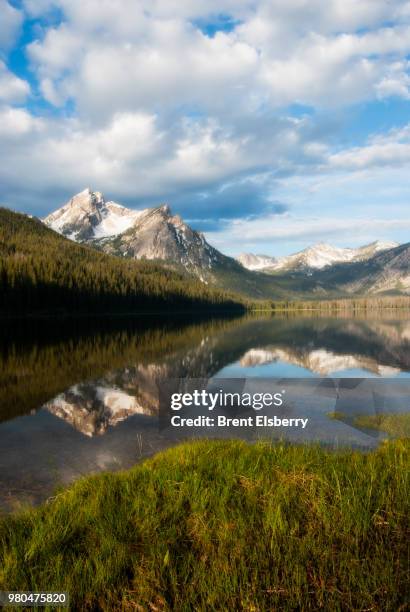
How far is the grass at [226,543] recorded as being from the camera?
490cm

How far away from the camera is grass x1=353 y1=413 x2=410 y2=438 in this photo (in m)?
17.8

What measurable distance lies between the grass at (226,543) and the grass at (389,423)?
31.7 feet

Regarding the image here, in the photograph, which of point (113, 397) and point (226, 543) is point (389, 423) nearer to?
point (226, 543)

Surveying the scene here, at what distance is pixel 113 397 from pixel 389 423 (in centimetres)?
1715

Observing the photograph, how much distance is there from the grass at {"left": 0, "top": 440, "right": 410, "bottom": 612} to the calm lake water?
18.5ft

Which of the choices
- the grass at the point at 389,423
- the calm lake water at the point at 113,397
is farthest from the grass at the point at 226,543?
the grass at the point at 389,423

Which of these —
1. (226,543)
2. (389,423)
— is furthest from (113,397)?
(226,543)

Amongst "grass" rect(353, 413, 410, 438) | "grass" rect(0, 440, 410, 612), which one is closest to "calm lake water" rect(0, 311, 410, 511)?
"grass" rect(353, 413, 410, 438)

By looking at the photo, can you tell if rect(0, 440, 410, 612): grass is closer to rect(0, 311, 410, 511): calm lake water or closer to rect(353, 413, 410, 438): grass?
rect(0, 311, 410, 511): calm lake water

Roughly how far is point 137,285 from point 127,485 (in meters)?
183

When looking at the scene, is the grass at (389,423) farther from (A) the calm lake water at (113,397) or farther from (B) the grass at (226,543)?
(B) the grass at (226,543)

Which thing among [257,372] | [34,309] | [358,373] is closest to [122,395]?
[257,372]

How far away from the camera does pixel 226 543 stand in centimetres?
600

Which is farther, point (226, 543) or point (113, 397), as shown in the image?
point (113, 397)
